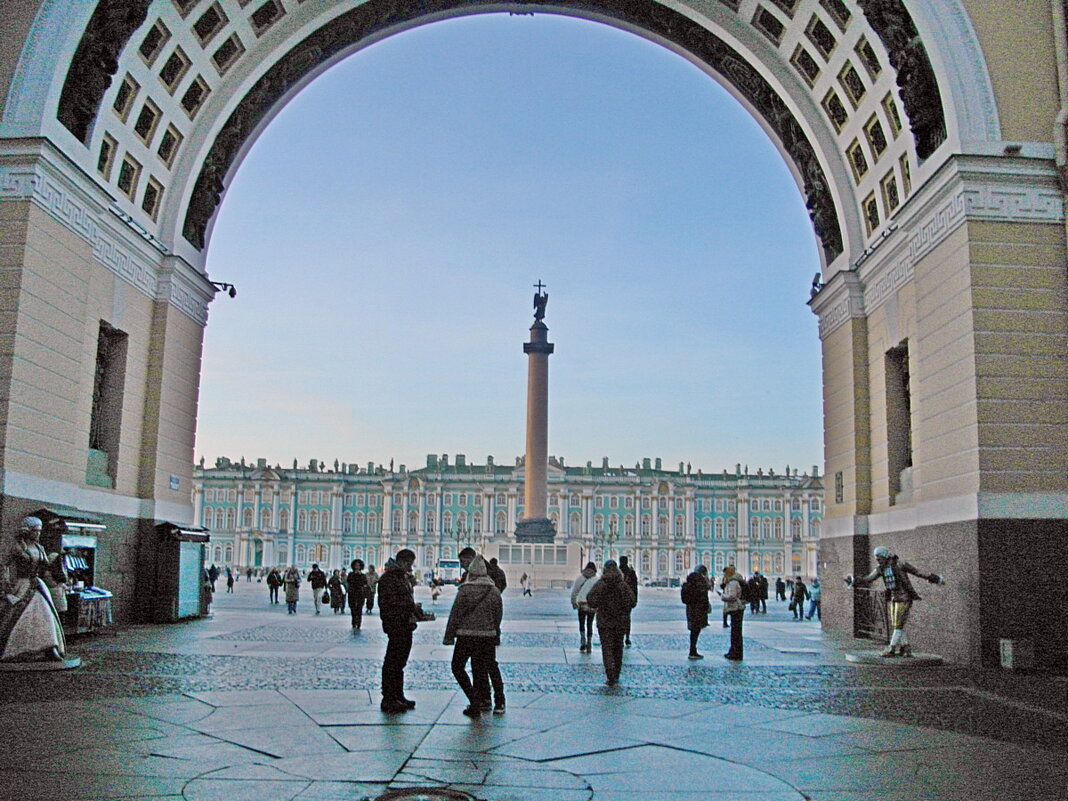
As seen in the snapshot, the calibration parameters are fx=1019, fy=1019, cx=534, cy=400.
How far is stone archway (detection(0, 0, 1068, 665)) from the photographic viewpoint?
1644 cm

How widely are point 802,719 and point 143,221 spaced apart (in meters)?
17.8

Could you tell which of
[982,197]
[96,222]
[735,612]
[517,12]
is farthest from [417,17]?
[735,612]

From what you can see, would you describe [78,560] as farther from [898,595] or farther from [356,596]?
[898,595]

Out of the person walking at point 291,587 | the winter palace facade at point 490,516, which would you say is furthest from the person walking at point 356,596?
the winter palace facade at point 490,516

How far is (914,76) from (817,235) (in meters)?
6.99

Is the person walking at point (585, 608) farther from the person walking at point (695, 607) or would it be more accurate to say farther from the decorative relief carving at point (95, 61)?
the decorative relief carving at point (95, 61)

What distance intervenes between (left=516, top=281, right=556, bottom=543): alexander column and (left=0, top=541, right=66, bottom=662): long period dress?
1694 inches

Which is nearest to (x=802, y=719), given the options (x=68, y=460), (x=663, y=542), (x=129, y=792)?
(x=129, y=792)

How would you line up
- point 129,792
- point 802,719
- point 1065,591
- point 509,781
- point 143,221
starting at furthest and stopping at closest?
1. point 143,221
2. point 1065,591
3. point 802,719
4. point 509,781
5. point 129,792

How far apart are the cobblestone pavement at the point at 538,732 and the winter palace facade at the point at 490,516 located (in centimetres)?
11449

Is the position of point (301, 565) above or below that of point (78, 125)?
below

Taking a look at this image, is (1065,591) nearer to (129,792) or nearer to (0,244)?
(129,792)

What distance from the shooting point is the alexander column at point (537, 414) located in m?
56.3

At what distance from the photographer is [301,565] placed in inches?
5162
